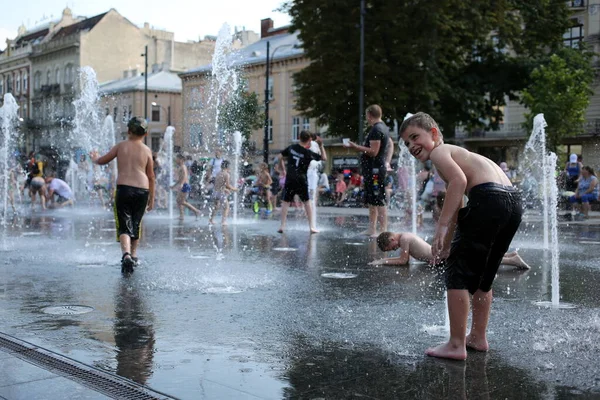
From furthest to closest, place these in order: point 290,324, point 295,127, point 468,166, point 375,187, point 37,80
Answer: point 37,80 → point 295,127 → point 375,187 → point 290,324 → point 468,166

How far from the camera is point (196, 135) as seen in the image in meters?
70.7

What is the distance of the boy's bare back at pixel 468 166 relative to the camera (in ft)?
14.1

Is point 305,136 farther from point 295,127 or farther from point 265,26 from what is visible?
point 265,26

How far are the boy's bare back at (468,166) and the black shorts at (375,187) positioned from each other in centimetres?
764

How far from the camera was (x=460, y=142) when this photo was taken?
52.1 meters

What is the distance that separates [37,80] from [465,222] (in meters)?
95.5

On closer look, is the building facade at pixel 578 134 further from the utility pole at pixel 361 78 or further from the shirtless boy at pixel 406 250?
the shirtless boy at pixel 406 250

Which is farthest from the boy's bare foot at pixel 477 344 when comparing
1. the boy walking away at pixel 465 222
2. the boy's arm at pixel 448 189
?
the boy's arm at pixel 448 189

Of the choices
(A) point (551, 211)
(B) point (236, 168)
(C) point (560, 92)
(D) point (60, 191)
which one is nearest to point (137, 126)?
(A) point (551, 211)

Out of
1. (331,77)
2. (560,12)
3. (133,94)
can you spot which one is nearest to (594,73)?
(560,12)

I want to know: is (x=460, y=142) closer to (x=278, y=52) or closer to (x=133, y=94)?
(x=278, y=52)

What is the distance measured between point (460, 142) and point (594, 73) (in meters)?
10.8

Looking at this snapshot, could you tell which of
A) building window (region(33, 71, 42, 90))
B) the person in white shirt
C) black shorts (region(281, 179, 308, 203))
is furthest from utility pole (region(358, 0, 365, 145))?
building window (region(33, 71, 42, 90))

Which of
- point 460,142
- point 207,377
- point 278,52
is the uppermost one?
point 278,52
